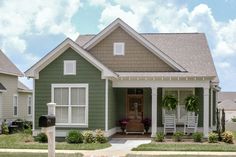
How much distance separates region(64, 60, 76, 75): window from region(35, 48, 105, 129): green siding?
156 millimetres

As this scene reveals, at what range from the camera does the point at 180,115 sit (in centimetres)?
2691

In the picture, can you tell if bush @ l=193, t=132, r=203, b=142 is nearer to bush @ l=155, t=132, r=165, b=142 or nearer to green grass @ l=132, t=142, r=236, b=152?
bush @ l=155, t=132, r=165, b=142

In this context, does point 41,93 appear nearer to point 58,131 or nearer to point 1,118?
point 58,131

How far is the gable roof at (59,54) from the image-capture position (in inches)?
918

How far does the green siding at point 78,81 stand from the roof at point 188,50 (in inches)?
156

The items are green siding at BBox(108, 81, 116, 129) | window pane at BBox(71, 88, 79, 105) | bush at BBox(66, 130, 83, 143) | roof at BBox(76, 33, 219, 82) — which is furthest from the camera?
roof at BBox(76, 33, 219, 82)

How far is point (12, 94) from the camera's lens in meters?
35.2

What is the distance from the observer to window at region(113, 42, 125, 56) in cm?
2673

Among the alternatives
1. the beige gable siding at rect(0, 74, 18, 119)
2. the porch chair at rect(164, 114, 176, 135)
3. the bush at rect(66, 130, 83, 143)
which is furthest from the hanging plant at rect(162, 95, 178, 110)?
the beige gable siding at rect(0, 74, 18, 119)

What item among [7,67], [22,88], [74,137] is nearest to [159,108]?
[74,137]

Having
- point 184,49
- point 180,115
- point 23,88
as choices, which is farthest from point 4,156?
point 23,88

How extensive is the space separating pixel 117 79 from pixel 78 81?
94.1 inches

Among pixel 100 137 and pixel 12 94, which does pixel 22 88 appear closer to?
pixel 12 94

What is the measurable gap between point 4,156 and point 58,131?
6230mm
